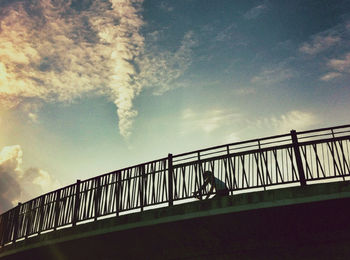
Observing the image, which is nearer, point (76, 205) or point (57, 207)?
point (76, 205)

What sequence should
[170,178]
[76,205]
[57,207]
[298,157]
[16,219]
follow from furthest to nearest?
[16,219] < [57,207] < [76,205] < [170,178] < [298,157]

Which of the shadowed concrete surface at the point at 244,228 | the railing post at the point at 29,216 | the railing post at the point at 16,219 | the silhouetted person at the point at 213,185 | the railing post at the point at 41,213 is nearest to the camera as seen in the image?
the shadowed concrete surface at the point at 244,228

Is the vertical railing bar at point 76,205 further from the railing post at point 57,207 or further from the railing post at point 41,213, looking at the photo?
the railing post at point 41,213

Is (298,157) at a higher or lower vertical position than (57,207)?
higher

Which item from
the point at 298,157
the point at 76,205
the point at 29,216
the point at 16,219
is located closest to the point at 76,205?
the point at 76,205

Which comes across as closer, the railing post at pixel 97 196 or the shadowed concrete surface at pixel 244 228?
the shadowed concrete surface at pixel 244 228

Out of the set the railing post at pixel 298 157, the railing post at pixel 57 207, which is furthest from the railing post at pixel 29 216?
the railing post at pixel 298 157

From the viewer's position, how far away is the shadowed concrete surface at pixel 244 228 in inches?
266

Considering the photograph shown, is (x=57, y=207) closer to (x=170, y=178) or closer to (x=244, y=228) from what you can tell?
(x=170, y=178)

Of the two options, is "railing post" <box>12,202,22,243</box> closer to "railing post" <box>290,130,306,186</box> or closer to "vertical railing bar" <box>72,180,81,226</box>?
"vertical railing bar" <box>72,180,81,226</box>

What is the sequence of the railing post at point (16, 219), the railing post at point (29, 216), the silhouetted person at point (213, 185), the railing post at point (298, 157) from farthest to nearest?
the railing post at point (16, 219), the railing post at point (29, 216), the silhouetted person at point (213, 185), the railing post at point (298, 157)

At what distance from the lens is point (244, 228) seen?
7.52 meters

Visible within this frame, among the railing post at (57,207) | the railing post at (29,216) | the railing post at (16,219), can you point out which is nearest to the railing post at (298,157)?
the railing post at (57,207)

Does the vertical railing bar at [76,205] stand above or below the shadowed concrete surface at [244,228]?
above
